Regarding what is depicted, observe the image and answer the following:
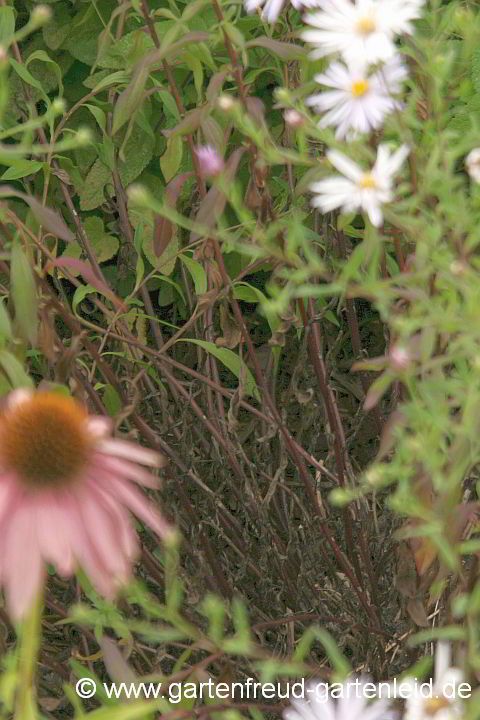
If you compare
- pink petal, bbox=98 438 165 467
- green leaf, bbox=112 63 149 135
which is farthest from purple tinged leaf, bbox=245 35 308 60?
pink petal, bbox=98 438 165 467

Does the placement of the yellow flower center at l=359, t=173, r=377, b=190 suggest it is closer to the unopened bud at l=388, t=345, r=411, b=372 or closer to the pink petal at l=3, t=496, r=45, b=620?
the unopened bud at l=388, t=345, r=411, b=372

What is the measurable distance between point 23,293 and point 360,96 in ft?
0.88

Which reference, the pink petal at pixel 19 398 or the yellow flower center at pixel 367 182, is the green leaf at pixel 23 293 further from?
the yellow flower center at pixel 367 182

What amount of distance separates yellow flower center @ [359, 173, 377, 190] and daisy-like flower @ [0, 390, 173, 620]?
209 millimetres

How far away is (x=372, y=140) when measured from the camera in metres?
0.78

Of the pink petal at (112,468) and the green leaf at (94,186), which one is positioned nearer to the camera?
Result: the pink petal at (112,468)

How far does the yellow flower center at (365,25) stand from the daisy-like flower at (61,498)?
12.1 inches

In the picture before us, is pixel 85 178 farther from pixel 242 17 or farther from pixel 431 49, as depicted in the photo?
pixel 431 49

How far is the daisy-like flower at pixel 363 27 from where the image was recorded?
0.65m

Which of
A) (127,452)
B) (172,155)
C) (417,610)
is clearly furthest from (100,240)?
(127,452)

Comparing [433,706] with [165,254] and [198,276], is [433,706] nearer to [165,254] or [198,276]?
[198,276]

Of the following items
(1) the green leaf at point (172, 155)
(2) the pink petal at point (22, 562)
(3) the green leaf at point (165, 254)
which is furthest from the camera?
(3) the green leaf at point (165, 254)

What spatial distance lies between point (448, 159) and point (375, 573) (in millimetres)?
540

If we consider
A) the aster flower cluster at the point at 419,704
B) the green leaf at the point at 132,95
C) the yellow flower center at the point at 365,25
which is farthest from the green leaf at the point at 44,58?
the aster flower cluster at the point at 419,704
